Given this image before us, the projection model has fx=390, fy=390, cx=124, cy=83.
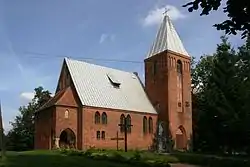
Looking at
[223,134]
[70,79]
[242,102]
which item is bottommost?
[223,134]

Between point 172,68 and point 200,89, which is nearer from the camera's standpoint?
point 172,68

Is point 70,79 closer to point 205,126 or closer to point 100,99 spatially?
point 100,99

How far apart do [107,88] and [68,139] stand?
354 inches

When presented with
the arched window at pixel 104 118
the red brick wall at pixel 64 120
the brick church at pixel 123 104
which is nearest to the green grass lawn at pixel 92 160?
the red brick wall at pixel 64 120

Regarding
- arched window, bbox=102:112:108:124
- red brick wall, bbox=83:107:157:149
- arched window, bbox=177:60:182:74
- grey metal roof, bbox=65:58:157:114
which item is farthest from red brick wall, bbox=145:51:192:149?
arched window, bbox=102:112:108:124

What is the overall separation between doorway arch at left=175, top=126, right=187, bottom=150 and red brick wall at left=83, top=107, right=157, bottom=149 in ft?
12.5

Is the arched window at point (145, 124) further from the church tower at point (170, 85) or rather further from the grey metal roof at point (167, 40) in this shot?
the grey metal roof at point (167, 40)

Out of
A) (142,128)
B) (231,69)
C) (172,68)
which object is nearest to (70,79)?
(142,128)

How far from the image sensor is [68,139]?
4644cm

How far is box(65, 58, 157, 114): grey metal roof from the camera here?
48281 millimetres

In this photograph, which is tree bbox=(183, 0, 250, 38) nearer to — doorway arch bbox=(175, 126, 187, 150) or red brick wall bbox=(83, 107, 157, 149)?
red brick wall bbox=(83, 107, 157, 149)

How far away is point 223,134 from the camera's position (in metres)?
47.7

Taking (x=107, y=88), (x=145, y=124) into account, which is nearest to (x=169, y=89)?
(x=145, y=124)

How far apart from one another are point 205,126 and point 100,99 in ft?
47.8
